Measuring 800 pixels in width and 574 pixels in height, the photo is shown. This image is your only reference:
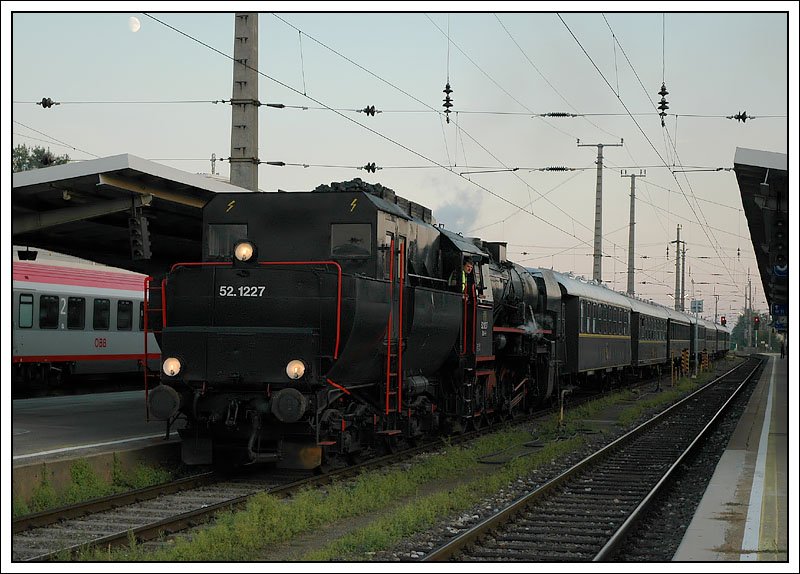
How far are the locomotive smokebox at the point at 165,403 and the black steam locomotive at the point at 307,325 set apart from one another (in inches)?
0.5

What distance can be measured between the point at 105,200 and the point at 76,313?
1115cm

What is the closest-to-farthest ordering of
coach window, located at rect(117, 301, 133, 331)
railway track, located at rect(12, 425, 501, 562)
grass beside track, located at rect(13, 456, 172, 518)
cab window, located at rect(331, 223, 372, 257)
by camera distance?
railway track, located at rect(12, 425, 501, 562)
grass beside track, located at rect(13, 456, 172, 518)
cab window, located at rect(331, 223, 372, 257)
coach window, located at rect(117, 301, 133, 331)

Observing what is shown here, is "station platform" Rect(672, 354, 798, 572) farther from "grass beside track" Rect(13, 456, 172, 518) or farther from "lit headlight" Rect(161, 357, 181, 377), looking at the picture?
"grass beside track" Rect(13, 456, 172, 518)

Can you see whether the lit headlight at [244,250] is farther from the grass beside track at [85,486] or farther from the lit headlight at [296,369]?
the grass beside track at [85,486]

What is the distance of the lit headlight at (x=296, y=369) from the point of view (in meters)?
11.1

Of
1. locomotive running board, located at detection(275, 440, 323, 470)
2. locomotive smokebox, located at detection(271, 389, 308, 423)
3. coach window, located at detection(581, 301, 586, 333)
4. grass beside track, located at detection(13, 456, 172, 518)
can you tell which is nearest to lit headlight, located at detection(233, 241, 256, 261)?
locomotive smokebox, located at detection(271, 389, 308, 423)

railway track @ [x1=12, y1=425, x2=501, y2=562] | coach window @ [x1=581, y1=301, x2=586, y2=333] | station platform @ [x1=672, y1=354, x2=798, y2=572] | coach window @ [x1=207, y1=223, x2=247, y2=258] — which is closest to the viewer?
station platform @ [x1=672, y1=354, x2=798, y2=572]

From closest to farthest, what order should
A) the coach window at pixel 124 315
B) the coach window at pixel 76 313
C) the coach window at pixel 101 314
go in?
the coach window at pixel 76 313 → the coach window at pixel 101 314 → the coach window at pixel 124 315

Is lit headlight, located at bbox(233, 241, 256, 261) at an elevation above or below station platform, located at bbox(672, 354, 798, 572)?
above

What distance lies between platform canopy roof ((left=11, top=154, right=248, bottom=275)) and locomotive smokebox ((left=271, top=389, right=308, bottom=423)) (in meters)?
3.71

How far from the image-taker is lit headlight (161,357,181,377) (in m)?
11.5

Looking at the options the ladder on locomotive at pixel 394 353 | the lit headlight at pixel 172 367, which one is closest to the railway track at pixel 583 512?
the ladder on locomotive at pixel 394 353

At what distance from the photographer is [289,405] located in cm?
1098

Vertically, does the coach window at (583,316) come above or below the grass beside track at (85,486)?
above
